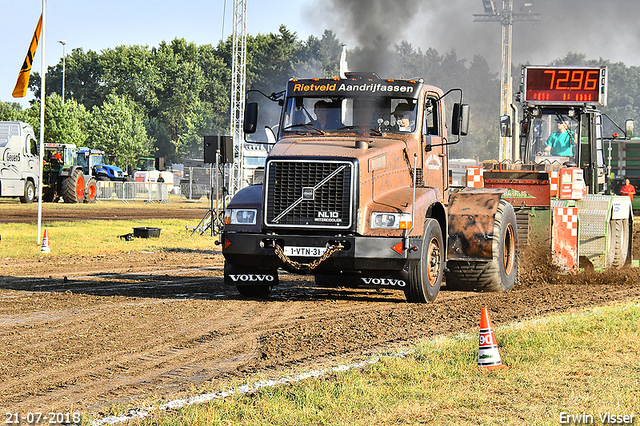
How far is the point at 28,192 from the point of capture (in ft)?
128

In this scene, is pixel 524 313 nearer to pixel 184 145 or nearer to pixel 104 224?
pixel 104 224

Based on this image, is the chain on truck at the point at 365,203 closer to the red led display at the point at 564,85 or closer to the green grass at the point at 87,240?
the red led display at the point at 564,85

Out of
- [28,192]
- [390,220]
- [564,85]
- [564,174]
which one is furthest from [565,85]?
[28,192]

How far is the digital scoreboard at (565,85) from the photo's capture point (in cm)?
1650

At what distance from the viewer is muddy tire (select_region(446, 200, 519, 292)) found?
39.7 feet

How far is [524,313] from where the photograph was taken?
10.0 meters

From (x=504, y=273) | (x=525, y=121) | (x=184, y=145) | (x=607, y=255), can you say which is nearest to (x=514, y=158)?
(x=525, y=121)

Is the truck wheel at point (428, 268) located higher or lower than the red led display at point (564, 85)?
lower

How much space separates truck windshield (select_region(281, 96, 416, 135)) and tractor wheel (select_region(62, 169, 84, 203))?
32768mm

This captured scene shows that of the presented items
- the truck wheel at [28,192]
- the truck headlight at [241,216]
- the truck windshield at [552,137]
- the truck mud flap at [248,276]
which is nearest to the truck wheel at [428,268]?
the truck mud flap at [248,276]

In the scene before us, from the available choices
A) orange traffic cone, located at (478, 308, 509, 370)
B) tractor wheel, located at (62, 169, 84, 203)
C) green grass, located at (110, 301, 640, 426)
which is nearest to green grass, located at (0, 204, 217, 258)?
green grass, located at (110, 301, 640, 426)

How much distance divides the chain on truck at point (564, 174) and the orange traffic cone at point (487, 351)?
7.56 meters

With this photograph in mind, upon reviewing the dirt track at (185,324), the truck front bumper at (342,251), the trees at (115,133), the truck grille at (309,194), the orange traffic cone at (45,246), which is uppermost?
the trees at (115,133)

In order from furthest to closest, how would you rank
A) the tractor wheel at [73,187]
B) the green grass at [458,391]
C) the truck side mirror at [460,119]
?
1. the tractor wheel at [73,187]
2. the truck side mirror at [460,119]
3. the green grass at [458,391]
